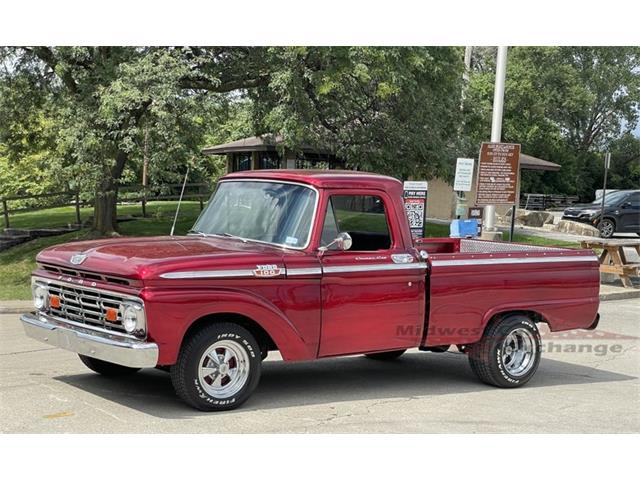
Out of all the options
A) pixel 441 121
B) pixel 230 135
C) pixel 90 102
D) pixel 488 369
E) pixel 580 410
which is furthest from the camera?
pixel 230 135

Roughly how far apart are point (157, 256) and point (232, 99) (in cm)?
1731

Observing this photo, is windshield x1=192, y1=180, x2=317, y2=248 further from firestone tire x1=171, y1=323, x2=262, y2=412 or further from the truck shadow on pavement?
the truck shadow on pavement

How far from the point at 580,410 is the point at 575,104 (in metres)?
52.5

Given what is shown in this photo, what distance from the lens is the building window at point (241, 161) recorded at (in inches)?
1420

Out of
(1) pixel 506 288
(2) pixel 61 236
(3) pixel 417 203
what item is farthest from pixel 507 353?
(2) pixel 61 236

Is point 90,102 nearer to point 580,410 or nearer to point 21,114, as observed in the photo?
point 21,114

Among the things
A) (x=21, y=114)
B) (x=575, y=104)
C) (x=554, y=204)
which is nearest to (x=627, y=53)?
(x=575, y=104)

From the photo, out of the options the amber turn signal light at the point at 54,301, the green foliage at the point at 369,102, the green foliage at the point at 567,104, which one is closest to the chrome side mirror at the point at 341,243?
the amber turn signal light at the point at 54,301

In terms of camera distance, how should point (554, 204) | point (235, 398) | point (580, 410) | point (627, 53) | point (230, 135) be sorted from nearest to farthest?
point (235, 398) → point (580, 410) → point (230, 135) → point (554, 204) → point (627, 53)

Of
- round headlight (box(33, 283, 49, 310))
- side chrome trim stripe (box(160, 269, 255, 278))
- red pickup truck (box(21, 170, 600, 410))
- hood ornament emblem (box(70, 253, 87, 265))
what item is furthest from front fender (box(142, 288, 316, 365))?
round headlight (box(33, 283, 49, 310))

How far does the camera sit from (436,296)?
8086mm

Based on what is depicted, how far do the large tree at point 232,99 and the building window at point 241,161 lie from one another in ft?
40.5

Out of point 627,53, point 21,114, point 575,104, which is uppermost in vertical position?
point 627,53

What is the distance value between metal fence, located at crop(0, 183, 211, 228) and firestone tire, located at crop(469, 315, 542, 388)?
13.5 metres
